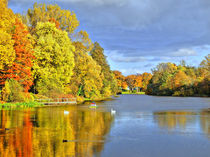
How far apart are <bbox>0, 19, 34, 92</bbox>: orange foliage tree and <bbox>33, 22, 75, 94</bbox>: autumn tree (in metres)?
4.33

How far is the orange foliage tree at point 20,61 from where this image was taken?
41.2 meters

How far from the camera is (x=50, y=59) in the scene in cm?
4978

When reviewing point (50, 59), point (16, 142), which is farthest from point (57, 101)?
point (16, 142)

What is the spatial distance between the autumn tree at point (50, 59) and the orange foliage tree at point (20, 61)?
14.2ft

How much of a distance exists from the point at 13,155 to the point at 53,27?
43720 mm

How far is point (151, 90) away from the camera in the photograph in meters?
141

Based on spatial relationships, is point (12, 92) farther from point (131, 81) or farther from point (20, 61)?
point (131, 81)

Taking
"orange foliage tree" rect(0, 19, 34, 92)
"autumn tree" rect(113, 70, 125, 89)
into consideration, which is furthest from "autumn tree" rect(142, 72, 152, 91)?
"orange foliage tree" rect(0, 19, 34, 92)

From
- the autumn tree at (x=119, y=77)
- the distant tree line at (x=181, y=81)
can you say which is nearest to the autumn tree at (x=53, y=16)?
the distant tree line at (x=181, y=81)

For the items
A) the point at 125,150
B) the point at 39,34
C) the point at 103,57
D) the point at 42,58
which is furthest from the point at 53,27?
the point at 125,150

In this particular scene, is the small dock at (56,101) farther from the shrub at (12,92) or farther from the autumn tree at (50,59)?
the shrub at (12,92)

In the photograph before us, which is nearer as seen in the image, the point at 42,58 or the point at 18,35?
the point at 18,35

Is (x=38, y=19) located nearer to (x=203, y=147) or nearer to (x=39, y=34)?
(x=39, y=34)

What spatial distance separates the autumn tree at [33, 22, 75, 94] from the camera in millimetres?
49344
